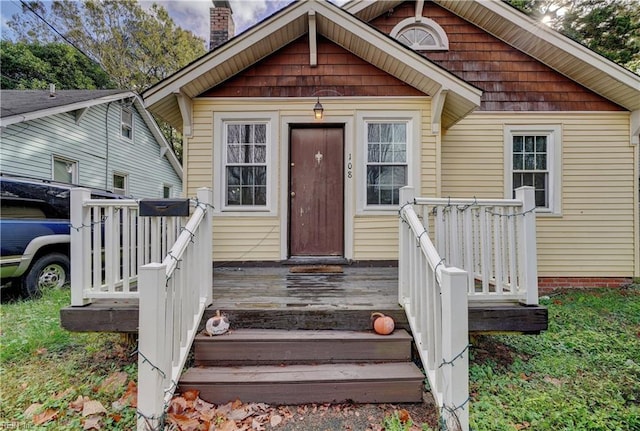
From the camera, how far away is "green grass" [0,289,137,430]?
1920 mm

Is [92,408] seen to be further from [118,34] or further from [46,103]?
[118,34]

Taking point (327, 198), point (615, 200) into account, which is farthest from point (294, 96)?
point (615, 200)

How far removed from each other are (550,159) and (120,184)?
1207cm

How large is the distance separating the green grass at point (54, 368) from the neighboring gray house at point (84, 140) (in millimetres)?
5036

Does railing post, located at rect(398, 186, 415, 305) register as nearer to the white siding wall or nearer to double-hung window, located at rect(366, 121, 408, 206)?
double-hung window, located at rect(366, 121, 408, 206)

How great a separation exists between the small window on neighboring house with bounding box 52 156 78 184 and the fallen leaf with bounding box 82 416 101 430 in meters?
8.19

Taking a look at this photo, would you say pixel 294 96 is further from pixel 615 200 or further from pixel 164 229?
pixel 615 200

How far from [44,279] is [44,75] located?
15092mm

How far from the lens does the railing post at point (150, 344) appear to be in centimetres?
168

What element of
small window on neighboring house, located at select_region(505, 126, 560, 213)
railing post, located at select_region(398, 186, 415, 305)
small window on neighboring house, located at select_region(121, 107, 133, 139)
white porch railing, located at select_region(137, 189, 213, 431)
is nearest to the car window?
white porch railing, located at select_region(137, 189, 213, 431)

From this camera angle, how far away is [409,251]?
236 centimetres

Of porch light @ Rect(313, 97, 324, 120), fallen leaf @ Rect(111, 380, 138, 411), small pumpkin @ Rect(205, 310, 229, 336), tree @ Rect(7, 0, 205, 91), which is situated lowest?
fallen leaf @ Rect(111, 380, 138, 411)

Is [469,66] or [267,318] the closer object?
[267,318]

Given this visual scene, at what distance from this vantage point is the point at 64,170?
8.02m
